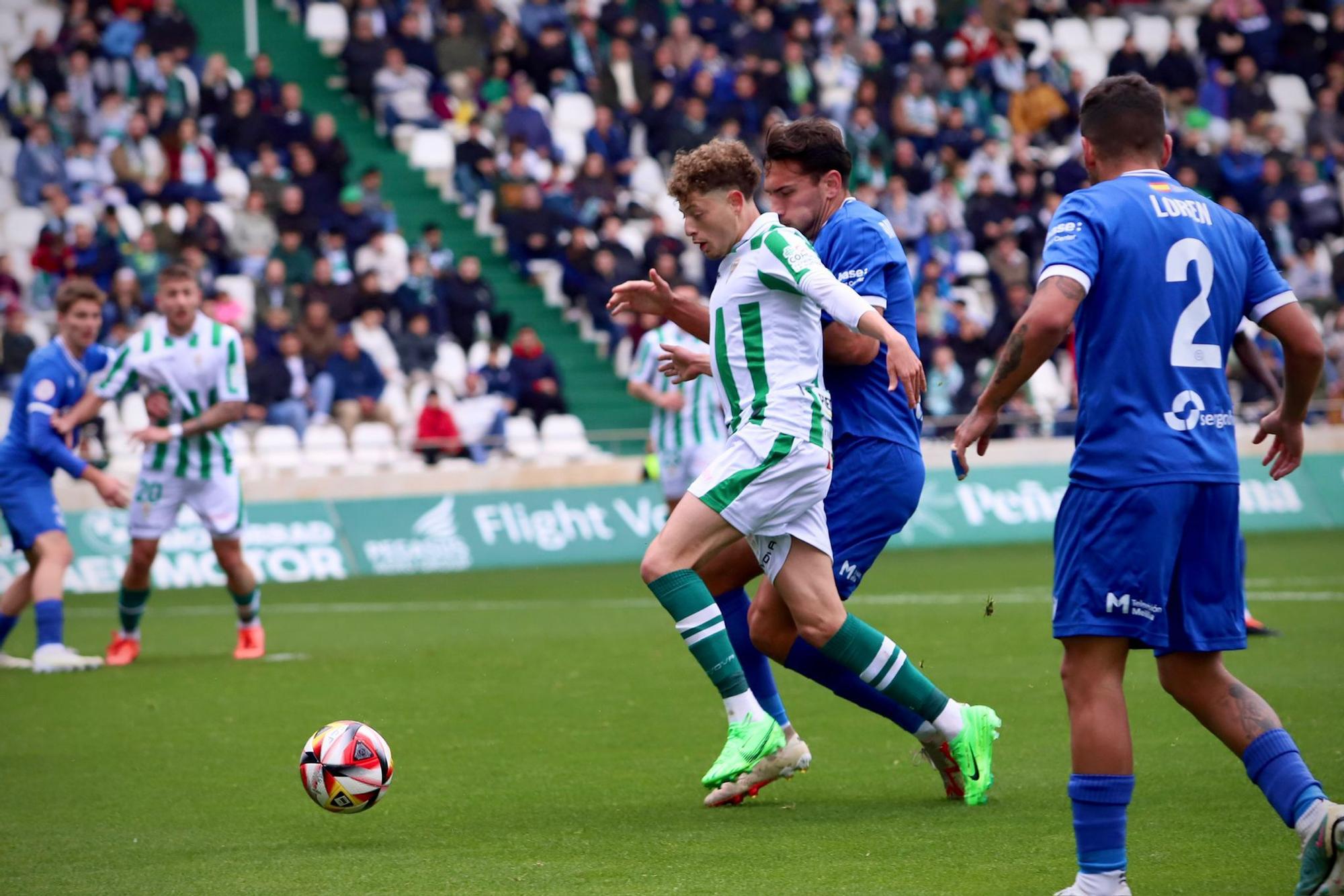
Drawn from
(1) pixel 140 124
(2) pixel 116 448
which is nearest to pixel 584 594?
(2) pixel 116 448

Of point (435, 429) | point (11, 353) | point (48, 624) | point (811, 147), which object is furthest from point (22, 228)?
point (811, 147)

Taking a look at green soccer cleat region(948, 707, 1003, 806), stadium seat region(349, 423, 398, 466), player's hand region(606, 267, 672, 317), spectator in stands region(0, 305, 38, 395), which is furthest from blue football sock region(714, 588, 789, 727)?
spectator in stands region(0, 305, 38, 395)

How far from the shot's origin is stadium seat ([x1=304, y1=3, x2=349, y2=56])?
85.1ft

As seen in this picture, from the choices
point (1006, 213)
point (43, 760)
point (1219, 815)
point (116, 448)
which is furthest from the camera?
point (1006, 213)

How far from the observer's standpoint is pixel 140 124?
21547 millimetres

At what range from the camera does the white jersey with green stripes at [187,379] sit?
11.4 meters

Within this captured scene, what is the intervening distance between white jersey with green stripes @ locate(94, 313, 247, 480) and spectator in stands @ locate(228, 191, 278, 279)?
9.90m

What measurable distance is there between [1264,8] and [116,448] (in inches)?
858

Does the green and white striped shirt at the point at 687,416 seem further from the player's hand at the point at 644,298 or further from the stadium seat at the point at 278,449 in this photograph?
the player's hand at the point at 644,298

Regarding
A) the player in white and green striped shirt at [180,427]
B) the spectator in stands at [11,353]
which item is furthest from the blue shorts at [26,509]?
the spectator in stands at [11,353]

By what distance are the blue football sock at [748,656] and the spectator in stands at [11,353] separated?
13.6 metres

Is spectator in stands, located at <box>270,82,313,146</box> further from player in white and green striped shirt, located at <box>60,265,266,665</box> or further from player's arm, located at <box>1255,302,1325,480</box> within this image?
player's arm, located at <box>1255,302,1325,480</box>

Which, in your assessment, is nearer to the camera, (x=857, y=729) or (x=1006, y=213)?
(x=857, y=729)

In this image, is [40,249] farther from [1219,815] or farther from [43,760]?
[1219,815]
